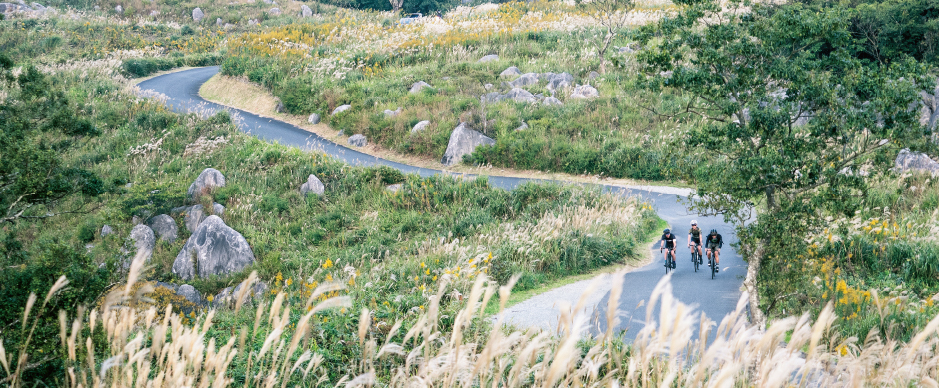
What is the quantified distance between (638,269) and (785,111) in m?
4.92

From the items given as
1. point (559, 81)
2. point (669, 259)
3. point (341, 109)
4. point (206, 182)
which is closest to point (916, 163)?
point (669, 259)

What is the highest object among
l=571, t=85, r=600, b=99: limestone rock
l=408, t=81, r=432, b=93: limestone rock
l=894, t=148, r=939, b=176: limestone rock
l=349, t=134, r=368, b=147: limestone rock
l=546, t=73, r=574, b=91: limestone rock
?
l=408, t=81, r=432, b=93: limestone rock

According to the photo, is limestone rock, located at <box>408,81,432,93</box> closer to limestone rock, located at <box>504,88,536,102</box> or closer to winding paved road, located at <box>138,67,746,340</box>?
limestone rock, located at <box>504,88,536,102</box>

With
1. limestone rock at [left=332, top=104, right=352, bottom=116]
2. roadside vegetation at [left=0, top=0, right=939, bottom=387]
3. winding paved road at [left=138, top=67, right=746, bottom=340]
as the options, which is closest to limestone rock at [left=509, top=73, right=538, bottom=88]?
roadside vegetation at [left=0, top=0, right=939, bottom=387]

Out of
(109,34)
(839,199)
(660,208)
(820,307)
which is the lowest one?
(660,208)

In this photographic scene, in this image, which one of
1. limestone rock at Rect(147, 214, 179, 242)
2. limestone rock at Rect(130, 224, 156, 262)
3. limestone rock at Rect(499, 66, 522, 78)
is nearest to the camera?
limestone rock at Rect(130, 224, 156, 262)

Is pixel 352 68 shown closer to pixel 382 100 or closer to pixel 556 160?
pixel 382 100

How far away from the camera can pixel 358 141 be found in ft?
71.8

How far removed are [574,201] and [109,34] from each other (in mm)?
35391

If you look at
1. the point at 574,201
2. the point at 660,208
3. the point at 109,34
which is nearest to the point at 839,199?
the point at 574,201

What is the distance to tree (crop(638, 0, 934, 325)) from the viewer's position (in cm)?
698

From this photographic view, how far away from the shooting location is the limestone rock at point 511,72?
2562 cm

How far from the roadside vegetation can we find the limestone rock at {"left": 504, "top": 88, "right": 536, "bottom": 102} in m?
0.62

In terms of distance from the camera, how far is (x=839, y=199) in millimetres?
7457
